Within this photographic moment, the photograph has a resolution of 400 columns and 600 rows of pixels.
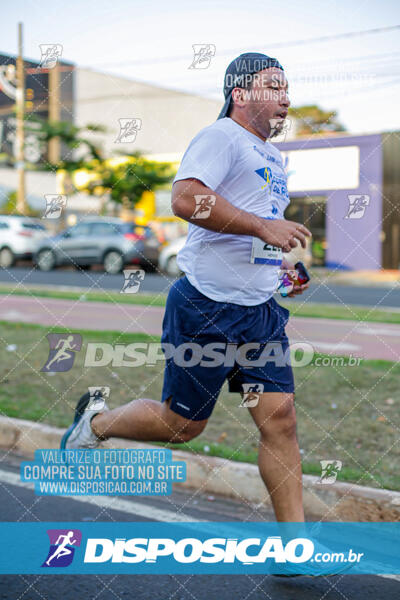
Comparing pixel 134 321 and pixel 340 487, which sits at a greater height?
pixel 340 487

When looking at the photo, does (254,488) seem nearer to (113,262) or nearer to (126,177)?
(113,262)

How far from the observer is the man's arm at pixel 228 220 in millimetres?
2730

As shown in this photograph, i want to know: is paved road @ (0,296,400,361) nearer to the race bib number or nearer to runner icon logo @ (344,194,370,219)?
runner icon logo @ (344,194,370,219)

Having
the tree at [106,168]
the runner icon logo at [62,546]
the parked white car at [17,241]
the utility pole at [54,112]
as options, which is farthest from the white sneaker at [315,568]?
the tree at [106,168]

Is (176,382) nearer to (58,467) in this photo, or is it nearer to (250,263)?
(250,263)

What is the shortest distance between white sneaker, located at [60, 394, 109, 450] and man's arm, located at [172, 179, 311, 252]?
1.10m

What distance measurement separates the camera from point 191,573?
2957 millimetres

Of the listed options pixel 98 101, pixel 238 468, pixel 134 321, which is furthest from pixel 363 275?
pixel 98 101

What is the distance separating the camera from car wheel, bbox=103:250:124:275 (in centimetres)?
2172

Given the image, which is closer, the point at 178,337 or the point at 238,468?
the point at 178,337

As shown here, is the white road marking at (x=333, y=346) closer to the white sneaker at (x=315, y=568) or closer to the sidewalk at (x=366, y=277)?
the white sneaker at (x=315, y=568)

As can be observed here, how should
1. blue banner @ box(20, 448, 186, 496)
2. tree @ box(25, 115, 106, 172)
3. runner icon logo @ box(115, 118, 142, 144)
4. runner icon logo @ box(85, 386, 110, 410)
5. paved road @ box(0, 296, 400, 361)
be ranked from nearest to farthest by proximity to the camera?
runner icon logo @ box(85, 386, 110, 410), blue banner @ box(20, 448, 186, 496), runner icon logo @ box(115, 118, 142, 144), paved road @ box(0, 296, 400, 361), tree @ box(25, 115, 106, 172)

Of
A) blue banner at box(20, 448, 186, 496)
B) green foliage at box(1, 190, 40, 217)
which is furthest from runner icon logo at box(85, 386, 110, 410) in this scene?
green foliage at box(1, 190, 40, 217)

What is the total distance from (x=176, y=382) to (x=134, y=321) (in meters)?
→ 7.98
